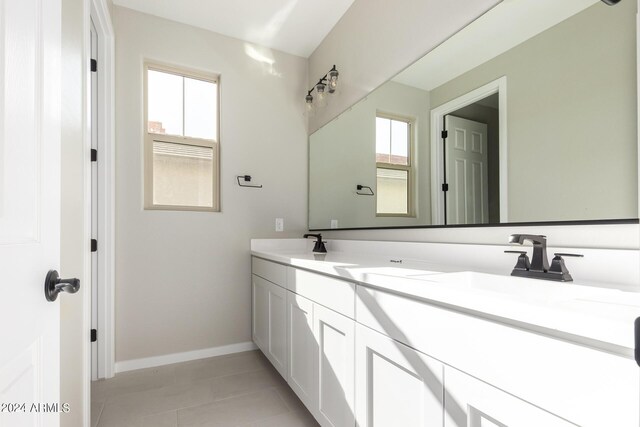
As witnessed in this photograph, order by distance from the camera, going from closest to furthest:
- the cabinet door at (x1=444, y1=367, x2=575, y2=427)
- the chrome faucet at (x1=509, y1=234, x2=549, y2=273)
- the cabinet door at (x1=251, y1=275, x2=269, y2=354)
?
the cabinet door at (x1=444, y1=367, x2=575, y2=427) < the chrome faucet at (x1=509, y1=234, x2=549, y2=273) < the cabinet door at (x1=251, y1=275, x2=269, y2=354)

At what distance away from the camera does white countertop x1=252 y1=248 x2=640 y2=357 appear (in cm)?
54

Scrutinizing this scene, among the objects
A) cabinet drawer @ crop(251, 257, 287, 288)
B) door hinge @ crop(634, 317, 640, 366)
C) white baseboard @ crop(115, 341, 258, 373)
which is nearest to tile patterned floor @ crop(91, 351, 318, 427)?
white baseboard @ crop(115, 341, 258, 373)

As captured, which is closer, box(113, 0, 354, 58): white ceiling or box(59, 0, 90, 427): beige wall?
box(59, 0, 90, 427): beige wall

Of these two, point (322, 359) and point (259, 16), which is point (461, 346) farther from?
point (259, 16)

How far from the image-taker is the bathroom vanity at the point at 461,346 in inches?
21.9

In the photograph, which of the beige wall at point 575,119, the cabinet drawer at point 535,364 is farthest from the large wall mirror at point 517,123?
the cabinet drawer at point 535,364

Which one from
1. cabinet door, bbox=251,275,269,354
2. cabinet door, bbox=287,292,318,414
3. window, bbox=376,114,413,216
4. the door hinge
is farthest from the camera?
cabinet door, bbox=251,275,269,354

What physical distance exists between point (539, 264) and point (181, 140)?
2476 mm

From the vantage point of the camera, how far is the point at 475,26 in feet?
4.63

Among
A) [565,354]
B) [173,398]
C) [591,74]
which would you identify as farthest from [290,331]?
[591,74]

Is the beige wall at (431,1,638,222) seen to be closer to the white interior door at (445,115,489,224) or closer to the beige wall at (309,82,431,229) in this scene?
the white interior door at (445,115,489,224)

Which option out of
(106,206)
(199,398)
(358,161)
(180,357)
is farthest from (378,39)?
(180,357)

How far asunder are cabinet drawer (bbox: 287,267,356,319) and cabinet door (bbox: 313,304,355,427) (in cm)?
3

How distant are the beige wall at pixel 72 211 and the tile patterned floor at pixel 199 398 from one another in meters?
0.44
